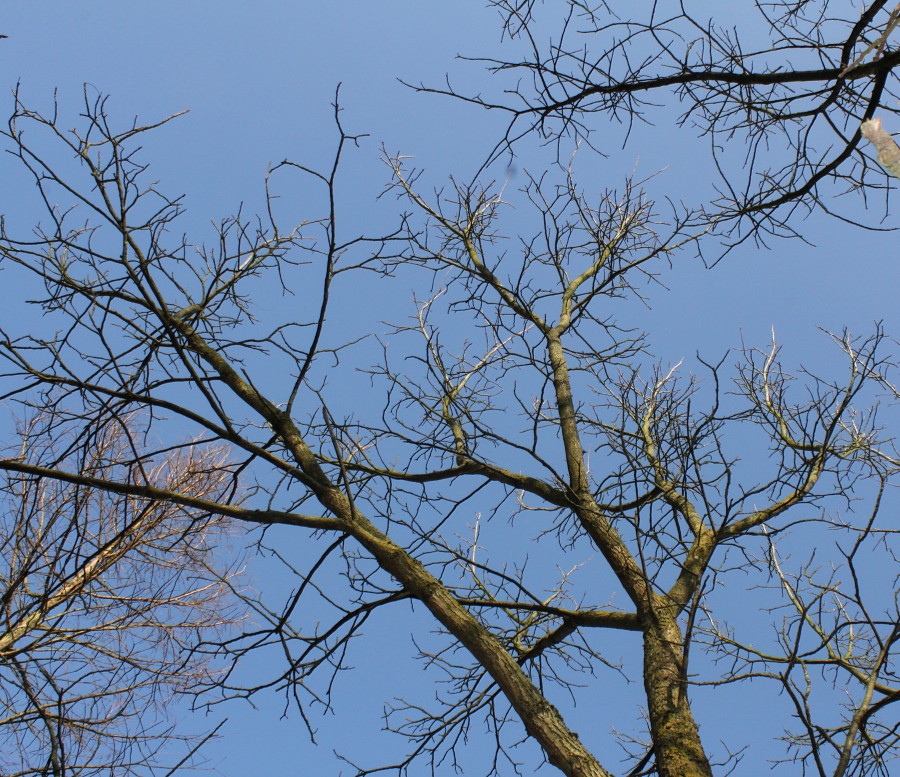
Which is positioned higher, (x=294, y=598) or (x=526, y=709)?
(x=294, y=598)

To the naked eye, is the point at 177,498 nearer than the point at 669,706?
Yes

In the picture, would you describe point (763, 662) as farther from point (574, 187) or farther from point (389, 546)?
point (574, 187)

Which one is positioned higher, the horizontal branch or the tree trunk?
the horizontal branch

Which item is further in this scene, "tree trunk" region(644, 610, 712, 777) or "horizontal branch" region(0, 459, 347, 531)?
"tree trunk" region(644, 610, 712, 777)

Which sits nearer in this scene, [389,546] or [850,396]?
[850,396]

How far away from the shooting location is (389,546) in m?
3.35

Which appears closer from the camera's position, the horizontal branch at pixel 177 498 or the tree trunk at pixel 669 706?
the horizontal branch at pixel 177 498

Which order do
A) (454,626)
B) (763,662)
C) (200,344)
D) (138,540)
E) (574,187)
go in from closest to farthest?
(454,626)
(200,344)
(763,662)
(574,187)
(138,540)

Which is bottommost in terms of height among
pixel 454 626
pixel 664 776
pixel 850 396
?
pixel 664 776

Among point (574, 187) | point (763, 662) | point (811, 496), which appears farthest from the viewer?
point (574, 187)

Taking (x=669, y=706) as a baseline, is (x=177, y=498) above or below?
above

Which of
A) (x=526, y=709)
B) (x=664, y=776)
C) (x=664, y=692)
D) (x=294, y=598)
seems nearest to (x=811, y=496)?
(x=664, y=692)

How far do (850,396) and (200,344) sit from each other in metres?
2.92

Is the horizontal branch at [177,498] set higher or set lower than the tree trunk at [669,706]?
higher
